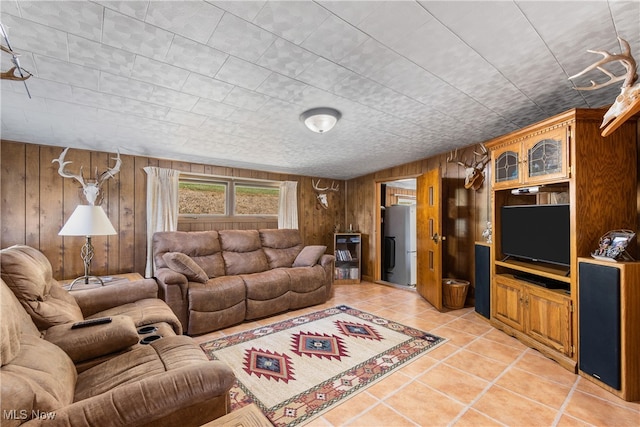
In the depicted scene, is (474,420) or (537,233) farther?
(537,233)

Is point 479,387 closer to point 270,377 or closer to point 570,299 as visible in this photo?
point 570,299

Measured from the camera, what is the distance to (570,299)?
2271mm

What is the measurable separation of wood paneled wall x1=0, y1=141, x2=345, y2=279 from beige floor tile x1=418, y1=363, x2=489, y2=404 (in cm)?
374

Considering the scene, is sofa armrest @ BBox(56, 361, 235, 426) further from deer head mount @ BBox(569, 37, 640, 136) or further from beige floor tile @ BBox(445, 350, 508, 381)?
deer head mount @ BBox(569, 37, 640, 136)

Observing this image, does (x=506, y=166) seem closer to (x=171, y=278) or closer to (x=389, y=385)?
(x=389, y=385)

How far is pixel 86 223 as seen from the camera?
2.64 m

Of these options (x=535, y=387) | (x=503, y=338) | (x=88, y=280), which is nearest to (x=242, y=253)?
(x=88, y=280)

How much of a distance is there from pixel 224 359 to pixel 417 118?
288 cm

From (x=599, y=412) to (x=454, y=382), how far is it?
2.75 feet

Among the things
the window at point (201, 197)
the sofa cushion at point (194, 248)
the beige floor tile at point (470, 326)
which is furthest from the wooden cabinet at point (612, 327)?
the window at point (201, 197)

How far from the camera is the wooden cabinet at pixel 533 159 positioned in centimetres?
235

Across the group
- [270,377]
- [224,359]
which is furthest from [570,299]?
[224,359]

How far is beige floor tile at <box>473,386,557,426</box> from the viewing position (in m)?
1.71

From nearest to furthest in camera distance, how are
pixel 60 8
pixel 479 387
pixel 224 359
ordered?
pixel 60 8 → pixel 479 387 → pixel 224 359
